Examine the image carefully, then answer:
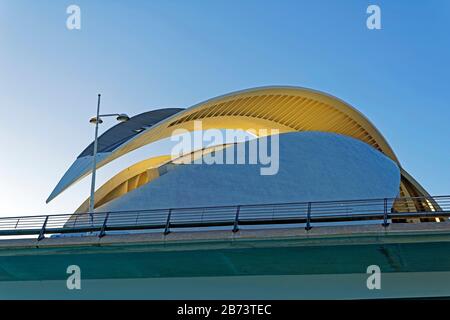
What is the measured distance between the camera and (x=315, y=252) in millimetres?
15562

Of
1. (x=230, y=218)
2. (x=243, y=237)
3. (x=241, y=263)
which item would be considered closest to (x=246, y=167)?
(x=230, y=218)

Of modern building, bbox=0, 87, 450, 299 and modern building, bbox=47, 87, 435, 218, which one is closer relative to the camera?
modern building, bbox=0, 87, 450, 299

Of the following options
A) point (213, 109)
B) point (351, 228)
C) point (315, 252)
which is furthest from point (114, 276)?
point (213, 109)

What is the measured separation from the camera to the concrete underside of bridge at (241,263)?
14992mm

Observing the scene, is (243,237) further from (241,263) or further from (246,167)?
(246,167)

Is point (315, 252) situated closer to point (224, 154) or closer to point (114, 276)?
point (114, 276)

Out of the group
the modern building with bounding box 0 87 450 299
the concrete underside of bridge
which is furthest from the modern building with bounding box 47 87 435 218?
the concrete underside of bridge

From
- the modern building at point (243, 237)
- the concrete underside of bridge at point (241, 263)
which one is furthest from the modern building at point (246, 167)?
the concrete underside of bridge at point (241, 263)

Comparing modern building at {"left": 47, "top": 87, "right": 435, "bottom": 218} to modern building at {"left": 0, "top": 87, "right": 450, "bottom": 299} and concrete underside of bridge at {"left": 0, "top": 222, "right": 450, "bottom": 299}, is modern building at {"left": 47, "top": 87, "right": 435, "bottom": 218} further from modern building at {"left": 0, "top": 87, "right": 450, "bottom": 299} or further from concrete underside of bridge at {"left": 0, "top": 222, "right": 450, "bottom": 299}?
concrete underside of bridge at {"left": 0, "top": 222, "right": 450, "bottom": 299}

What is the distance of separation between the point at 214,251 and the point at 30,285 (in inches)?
236

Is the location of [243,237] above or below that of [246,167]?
below

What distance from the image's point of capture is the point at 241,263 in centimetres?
1638

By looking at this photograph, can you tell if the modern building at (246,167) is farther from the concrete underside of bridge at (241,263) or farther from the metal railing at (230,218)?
the concrete underside of bridge at (241,263)

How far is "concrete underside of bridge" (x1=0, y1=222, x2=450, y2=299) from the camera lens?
14992mm
